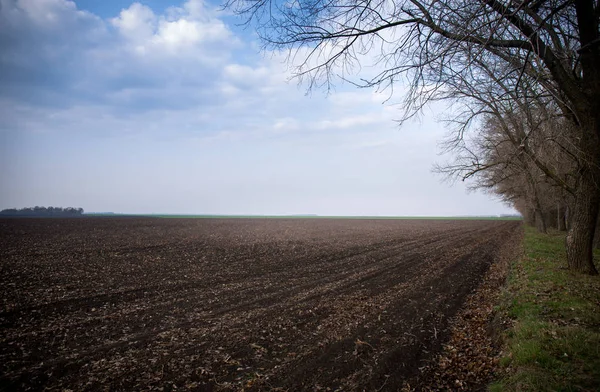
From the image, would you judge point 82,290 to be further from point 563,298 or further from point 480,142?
point 480,142

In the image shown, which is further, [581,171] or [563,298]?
[581,171]

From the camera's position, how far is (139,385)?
16.7 feet

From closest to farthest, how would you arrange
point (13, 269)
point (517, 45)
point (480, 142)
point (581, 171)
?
point (517, 45) < point (581, 171) < point (13, 269) < point (480, 142)

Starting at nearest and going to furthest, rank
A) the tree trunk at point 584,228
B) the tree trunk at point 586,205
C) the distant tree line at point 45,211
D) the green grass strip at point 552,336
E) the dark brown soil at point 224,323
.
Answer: the green grass strip at point 552,336, the dark brown soil at point 224,323, the tree trunk at point 586,205, the tree trunk at point 584,228, the distant tree line at point 45,211

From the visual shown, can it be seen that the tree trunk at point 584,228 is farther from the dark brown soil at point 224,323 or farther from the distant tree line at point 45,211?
the distant tree line at point 45,211

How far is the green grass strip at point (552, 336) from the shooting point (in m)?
4.12

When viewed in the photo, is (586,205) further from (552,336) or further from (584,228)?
(552,336)

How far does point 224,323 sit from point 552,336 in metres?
7.12

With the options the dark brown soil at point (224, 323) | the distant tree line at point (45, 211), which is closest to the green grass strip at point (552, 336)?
the dark brown soil at point (224, 323)

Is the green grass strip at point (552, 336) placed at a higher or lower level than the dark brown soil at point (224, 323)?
higher

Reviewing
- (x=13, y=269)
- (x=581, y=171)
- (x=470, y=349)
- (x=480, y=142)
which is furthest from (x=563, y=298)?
(x=13, y=269)

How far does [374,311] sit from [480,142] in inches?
506

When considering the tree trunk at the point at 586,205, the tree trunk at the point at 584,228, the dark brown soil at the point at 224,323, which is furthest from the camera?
the tree trunk at the point at 584,228

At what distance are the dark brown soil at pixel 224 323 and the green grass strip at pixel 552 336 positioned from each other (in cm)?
139
